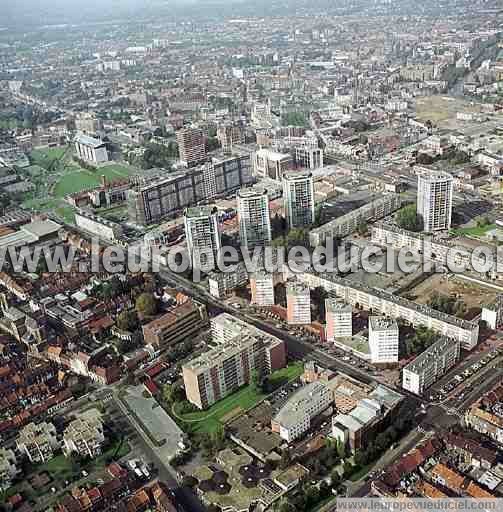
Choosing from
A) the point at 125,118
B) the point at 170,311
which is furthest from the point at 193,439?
the point at 125,118

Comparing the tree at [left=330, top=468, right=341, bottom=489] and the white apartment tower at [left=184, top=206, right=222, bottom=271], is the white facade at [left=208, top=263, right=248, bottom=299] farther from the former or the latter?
the tree at [left=330, top=468, right=341, bottom=489]

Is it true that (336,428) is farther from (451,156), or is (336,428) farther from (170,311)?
(451,156)

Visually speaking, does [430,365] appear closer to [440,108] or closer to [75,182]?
[75,182]

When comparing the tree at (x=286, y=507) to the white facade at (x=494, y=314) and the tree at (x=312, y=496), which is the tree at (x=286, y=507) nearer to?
the tree at (x=312, y=496)

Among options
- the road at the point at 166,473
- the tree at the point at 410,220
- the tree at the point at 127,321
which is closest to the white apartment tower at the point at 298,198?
the tree at the point at 410,220

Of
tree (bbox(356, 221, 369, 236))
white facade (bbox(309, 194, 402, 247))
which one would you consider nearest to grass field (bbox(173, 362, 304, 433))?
white facade (bbox(309, 194, 402, 247))
